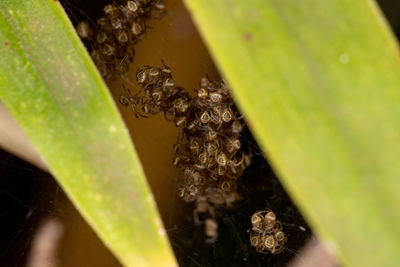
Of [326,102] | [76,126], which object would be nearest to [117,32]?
[76,126]

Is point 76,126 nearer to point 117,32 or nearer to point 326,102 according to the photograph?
point 326,102

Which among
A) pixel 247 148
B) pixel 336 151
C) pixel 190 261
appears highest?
→ pixel 336 151

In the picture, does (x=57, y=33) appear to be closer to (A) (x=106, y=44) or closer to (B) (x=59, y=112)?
(B) (x=59, y=112)

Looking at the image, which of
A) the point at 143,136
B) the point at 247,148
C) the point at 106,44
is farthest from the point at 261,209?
the point at 106,44

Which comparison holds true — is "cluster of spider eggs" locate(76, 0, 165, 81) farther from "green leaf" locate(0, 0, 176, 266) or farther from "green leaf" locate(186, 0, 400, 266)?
"green leaf" locate(186, 0, 400, 266)

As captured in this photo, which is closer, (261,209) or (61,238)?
(261,209)

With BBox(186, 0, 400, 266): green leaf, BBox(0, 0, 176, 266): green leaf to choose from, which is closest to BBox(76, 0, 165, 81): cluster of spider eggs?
BBox(0, 0, 176, 266): green leaf
